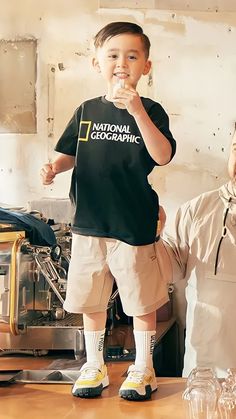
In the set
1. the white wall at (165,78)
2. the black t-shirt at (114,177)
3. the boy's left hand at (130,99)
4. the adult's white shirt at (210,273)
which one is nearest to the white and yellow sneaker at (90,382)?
the black t-shirt at (114,177)

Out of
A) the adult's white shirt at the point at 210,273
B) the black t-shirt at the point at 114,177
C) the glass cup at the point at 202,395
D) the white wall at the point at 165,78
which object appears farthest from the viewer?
the white wall at the point at 165,78

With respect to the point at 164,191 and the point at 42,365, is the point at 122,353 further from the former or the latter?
the point at 164,191

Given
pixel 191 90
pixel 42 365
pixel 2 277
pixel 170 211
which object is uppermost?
pixel 191 90

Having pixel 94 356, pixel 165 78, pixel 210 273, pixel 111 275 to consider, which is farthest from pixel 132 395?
pixel 165 78

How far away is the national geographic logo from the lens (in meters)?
1.42

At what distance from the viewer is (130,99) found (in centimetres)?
136

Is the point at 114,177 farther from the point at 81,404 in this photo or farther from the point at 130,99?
the point at 81,404

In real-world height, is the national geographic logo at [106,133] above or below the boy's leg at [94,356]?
above

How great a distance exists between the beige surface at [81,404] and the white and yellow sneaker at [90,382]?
0.04ft

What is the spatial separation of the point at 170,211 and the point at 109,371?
0.83 meters

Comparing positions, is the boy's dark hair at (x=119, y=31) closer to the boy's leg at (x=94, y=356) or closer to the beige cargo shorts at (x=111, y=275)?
the beige cargo shorts at (x=111, y=275)

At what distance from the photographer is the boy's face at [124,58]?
55.2 inches

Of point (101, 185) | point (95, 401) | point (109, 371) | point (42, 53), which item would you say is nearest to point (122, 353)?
point (109, 371)

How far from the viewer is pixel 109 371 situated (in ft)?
5.57
